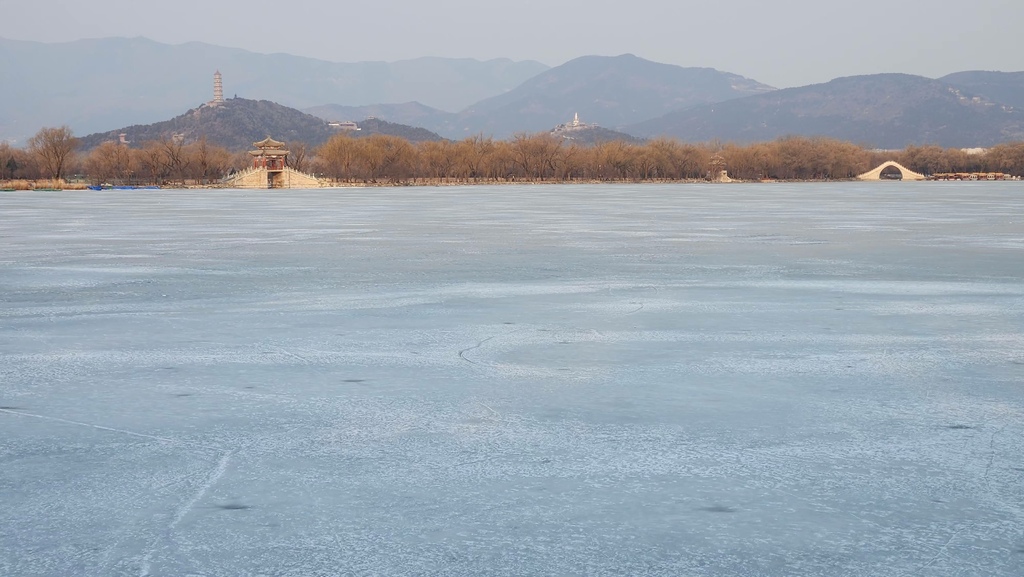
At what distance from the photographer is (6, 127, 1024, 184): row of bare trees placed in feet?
326

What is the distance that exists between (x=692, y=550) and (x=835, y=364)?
13.2ft

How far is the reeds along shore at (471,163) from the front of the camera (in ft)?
328

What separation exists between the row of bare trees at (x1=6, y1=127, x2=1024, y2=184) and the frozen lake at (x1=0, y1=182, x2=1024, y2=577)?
302ft

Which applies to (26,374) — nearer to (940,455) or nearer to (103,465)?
(103,465)

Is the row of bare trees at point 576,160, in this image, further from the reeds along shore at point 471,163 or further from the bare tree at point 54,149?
the bare tree at point 54,149

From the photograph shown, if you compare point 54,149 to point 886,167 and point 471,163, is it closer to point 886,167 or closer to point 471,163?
point 471,163

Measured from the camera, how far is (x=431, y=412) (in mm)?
5977

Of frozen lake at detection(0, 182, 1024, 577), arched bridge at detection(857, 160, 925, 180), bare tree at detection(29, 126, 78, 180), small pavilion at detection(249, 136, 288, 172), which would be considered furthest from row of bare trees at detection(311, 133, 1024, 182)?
frozen lake at detection(0, 182, 1024, 577)

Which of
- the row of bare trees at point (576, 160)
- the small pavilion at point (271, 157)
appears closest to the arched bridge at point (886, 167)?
the row of bare trees at point (576, 160)

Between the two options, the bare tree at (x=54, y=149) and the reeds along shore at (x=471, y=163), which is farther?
the reeds along shore at (x=471, y=163)

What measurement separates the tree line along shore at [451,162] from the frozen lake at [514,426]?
80.5m

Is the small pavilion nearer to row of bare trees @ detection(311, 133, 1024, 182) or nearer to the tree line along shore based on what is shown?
the tree line along shore

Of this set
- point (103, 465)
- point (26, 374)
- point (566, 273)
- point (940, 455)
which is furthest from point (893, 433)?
point (566, 273)

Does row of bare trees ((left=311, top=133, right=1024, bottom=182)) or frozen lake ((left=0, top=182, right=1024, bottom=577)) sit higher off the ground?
row of bare trees ((left=311, top=133, right=1024, bottom=182))
